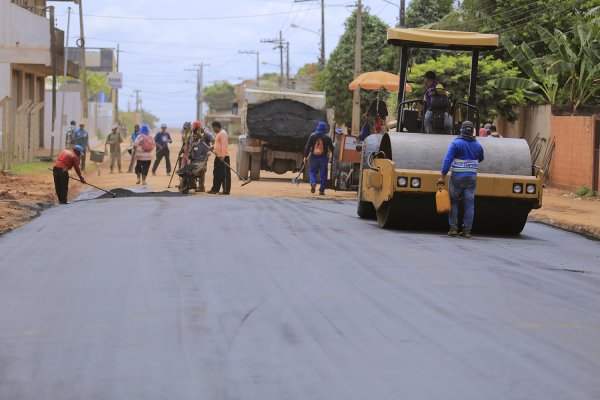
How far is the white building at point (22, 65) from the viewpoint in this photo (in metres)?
37.0

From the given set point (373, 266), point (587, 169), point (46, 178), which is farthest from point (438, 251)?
point (46, 178)

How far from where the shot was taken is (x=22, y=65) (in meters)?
46.1

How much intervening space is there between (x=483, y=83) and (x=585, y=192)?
7.88m

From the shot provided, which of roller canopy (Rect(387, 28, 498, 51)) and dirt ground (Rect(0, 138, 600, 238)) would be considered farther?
dirt ground (Rect(0, 138, 600, 238))

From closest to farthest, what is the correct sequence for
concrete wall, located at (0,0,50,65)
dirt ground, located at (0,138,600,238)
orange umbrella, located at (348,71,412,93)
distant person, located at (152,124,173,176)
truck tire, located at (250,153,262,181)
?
dirt ground, located at (0,138,600,238) < orange umbrella, located at (348,71,412,93) < truck tire, located at (250,153,262,181) < distant person, located at (152,124,173,176) < concrete wall, located at (0,0,50,65)

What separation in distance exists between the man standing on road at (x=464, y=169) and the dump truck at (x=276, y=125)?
53.9ft

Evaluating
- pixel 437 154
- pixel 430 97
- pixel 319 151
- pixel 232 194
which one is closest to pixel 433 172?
pixel 437 154

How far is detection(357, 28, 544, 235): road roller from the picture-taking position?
1605 centimetres

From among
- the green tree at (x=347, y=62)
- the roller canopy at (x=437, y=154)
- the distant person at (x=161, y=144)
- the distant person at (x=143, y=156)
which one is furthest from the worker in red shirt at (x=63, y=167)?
the green tree at (x=347, y=62)

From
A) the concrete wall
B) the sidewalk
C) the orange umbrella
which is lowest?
the sidewalk

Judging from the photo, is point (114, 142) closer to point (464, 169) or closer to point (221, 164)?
point (221, 164)

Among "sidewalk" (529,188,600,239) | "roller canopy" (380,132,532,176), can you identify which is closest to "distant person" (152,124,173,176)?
"sidewalk" (529,188,600,239)

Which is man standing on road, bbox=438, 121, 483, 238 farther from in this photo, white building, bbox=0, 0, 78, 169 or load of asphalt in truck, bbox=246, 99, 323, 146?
white building, bbox=0, 0, 78, 169

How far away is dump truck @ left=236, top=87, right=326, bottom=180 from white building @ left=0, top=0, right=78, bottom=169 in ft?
23.0
